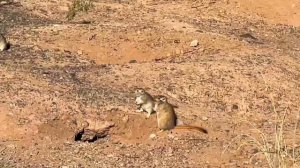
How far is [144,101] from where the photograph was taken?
6.36 m

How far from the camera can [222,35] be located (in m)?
8.76

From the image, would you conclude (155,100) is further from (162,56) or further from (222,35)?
(222,35)

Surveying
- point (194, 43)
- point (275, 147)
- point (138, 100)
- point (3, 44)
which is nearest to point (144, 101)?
point (138, 100)

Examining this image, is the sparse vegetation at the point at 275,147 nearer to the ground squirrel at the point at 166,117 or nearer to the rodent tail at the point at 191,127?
the rodent tail at the point at 191,127

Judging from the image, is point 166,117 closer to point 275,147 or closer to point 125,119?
point 125,119

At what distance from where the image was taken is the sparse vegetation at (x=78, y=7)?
923cm

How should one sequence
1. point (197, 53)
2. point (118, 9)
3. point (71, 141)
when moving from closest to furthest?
1. point (71, 141)
2. point (197, 53)
3. point (118, 9)

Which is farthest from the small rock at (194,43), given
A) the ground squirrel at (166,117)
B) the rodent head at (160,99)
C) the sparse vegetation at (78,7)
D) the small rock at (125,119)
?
the small rock at (125,119)

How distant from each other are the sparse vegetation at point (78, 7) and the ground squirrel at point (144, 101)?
2.99 meters

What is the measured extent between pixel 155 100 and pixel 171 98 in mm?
602

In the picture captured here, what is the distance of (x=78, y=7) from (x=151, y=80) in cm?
258

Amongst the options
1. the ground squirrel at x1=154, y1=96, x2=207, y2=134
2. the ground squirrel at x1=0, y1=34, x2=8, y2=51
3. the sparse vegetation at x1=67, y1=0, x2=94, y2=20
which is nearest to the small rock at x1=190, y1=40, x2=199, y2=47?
the sparse vegetation at x1=67, y1=0, x2=94, y2=20

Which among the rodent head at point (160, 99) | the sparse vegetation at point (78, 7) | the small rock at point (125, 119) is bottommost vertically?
the small rock at point (125, 119)

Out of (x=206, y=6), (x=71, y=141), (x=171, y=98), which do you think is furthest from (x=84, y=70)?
(x=206, y=6)
